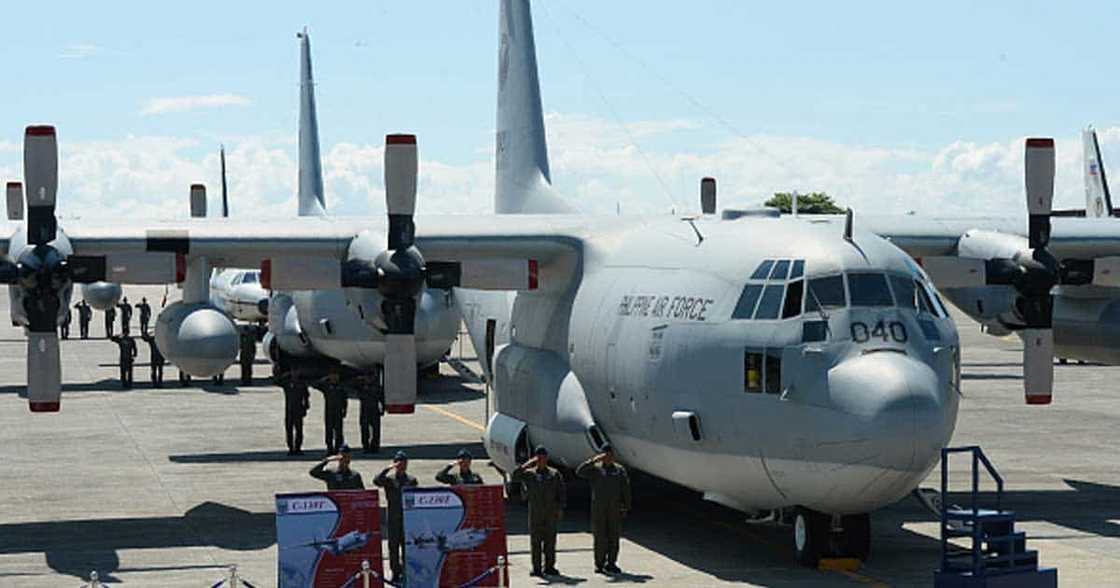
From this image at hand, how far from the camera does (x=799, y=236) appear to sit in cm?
1978

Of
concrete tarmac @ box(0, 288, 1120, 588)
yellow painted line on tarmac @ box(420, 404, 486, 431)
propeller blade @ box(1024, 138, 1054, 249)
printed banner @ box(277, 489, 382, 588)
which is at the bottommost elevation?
yellow painted line on tarmac @ box(420, 404, 486, 431)

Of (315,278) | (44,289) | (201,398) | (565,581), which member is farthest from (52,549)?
(201,398)

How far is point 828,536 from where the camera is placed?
1900 cm

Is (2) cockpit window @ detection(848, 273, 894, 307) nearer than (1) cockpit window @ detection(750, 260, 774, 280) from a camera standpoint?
Yes

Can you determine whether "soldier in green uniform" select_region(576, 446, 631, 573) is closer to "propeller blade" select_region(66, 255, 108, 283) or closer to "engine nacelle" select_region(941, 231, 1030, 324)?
"engine nacelle" select_region(941, 231, 1030, 324)

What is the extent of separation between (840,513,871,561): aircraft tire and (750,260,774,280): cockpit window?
2938 mm

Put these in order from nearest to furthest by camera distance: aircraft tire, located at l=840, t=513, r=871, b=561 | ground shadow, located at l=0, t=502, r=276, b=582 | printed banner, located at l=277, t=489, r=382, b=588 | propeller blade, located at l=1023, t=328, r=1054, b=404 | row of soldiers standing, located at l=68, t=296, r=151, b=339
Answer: printed banner, located at l=277, t=489, r=382, b=588
aircraft tire, located at l=840, t=513, r=871, b=561
ground shadow, located at l=0, t=502, r=276, b=582
propeller blade, located at l=1023, t=328, r=1054, b=404
row of soldiers standing, located at l=68, t=296, r=151, b=339

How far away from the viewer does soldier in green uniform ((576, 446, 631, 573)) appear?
1906 cm

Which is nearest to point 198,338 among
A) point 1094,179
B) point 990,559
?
point 990,559

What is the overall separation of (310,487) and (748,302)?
32.3ft

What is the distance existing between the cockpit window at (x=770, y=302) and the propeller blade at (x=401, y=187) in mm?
5607

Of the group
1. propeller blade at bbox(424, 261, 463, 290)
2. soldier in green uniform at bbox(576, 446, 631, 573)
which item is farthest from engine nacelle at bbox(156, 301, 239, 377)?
soldier in green uniform at bbox(576, 446, 631, 573)

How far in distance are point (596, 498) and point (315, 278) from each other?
5.99 m

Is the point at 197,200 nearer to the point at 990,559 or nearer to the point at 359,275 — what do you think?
the point at 359,275
